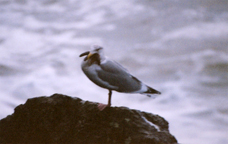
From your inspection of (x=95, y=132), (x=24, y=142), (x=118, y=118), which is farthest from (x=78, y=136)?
(x=24, y=142)

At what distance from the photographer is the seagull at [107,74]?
756 cm

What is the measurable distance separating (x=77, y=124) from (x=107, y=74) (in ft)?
4.79

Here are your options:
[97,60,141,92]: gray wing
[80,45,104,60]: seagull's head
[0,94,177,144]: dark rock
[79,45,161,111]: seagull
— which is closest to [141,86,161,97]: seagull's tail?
[79,45,161,111]: seagull

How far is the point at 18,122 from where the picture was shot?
8336 millimetres

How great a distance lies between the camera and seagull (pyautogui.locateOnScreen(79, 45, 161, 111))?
7.56 meters

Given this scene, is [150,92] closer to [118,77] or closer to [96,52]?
[118,77]

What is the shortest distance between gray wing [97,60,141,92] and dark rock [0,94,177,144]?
60cm

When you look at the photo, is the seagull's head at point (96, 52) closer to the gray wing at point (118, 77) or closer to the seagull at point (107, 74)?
the seagull at point (107, 74)

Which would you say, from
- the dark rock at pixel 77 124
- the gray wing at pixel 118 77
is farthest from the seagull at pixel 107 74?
the dark rock at pixel 77 124

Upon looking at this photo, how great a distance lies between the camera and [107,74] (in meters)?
7.65

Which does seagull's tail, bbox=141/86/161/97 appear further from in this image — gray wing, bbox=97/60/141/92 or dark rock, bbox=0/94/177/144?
dark rock, bbox=0/94/177/144

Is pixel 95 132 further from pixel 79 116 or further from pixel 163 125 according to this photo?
pixel 163 125

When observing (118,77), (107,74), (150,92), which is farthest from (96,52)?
(150,92)

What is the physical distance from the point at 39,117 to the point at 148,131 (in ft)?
9.54
